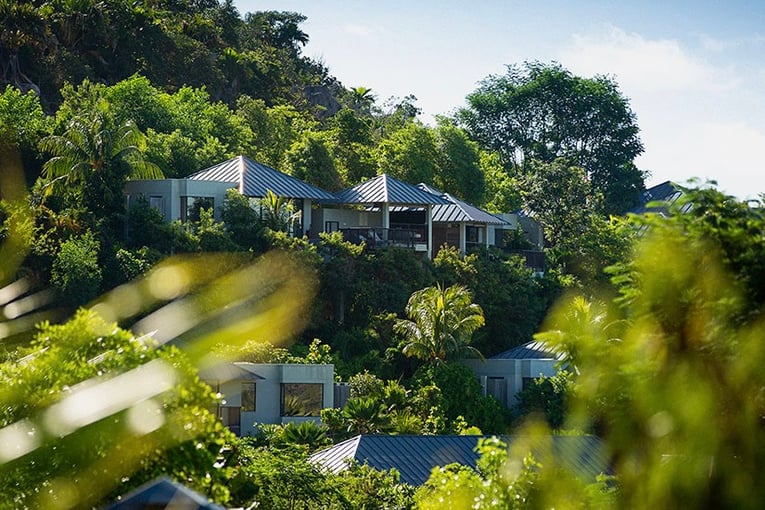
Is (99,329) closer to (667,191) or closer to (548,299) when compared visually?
(548,299)

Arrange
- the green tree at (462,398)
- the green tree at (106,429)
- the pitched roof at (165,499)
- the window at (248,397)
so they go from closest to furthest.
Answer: the pitched roof at (165,499), the green tree at (106,429), the window at (248,397), the green tree at (462,398)

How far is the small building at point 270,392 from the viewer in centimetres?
4981

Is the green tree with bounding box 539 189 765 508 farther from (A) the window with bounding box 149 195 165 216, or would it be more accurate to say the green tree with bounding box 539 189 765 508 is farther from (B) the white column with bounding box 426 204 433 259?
(B) the white column with bounding box 426 204 433 259

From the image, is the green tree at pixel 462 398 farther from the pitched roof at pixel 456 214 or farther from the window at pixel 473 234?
the window at pixel 473 234

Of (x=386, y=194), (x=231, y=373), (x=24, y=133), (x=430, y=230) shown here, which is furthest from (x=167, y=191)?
(x=430, y=230)

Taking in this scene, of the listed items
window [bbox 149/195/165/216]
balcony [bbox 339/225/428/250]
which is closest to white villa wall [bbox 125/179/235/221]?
window [bbox 149/195/165/216]

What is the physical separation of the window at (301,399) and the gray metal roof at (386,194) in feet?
47.8

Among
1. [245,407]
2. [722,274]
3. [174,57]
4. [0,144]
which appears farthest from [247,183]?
[722,274]

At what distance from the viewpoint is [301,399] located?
51406 millimetres

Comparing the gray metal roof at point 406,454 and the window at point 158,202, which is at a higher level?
the window at point 158,202

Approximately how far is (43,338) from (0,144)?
43.4 m

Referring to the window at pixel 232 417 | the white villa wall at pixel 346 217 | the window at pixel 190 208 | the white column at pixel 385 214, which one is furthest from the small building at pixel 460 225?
the window at pixel 232 417

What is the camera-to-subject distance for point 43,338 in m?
18.4

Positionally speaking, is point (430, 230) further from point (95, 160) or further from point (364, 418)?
point (364, 418)
